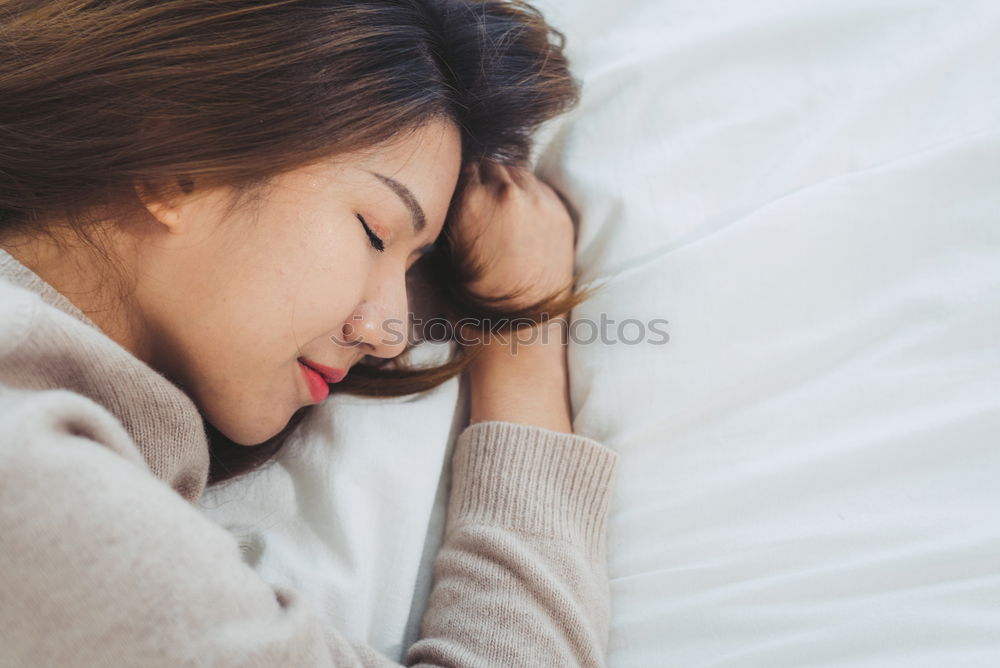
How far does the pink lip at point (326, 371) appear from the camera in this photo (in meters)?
0.82

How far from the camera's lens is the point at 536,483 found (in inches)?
34.8

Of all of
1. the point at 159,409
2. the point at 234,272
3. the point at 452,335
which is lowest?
the point at 452,335

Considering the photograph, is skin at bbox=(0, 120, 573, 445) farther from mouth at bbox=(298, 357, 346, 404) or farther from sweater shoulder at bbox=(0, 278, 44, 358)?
sweater shoulder at bbox=(0, 278, 44, 358)

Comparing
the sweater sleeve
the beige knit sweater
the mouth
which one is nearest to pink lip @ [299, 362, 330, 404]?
the mouth

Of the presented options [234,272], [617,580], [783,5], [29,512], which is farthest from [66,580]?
[783,5]

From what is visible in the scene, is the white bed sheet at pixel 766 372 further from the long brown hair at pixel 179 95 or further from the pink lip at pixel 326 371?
the long brown hair at pixel 179 95

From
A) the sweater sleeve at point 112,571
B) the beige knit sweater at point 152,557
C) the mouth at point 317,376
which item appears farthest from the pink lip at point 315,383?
the sweater sleeve at point 112,571

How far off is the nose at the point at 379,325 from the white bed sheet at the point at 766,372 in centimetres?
14

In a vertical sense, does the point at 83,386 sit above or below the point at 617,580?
above

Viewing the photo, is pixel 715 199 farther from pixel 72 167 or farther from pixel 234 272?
pixel 72 167

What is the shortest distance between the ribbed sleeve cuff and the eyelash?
250mm

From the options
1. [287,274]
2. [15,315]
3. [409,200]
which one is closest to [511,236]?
[409,200]

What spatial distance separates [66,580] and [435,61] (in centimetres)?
58

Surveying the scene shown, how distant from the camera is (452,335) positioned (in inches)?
40.4
